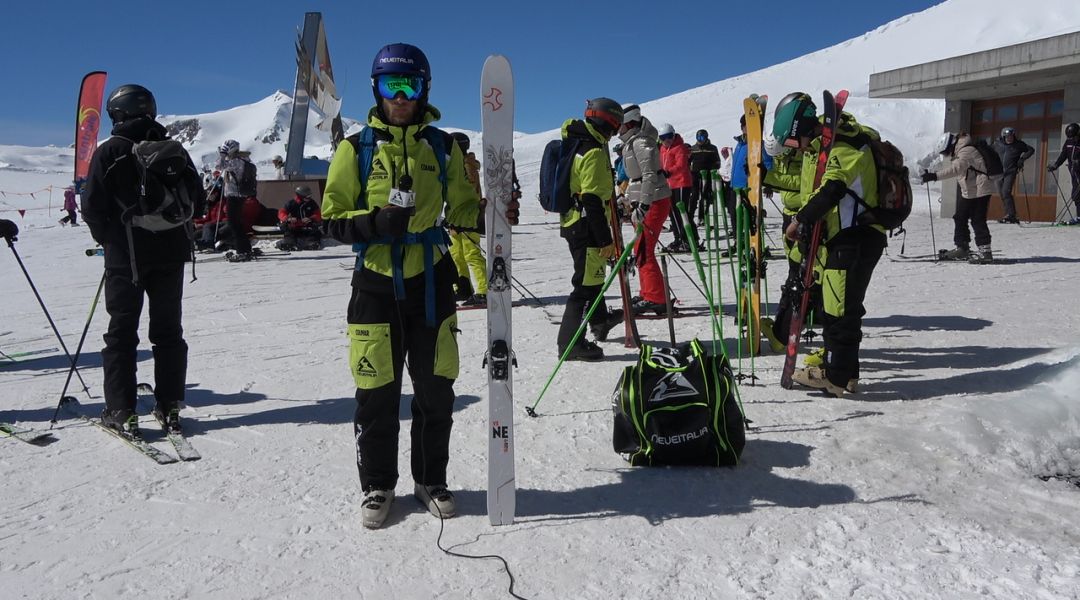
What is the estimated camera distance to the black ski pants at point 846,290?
4.77 metres

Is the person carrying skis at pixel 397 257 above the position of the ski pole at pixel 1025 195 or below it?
below

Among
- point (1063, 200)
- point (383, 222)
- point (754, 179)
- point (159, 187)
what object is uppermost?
point (1063, 200)

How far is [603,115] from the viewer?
224 inches

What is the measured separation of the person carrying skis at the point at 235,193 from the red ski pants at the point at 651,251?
9545mm

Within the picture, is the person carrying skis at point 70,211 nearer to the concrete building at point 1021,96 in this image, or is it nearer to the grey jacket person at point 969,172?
the concrete building at point 1021,96

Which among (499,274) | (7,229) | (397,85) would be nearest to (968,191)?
(499,274)

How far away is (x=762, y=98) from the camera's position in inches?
232

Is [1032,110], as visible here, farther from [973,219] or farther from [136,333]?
[136,333]

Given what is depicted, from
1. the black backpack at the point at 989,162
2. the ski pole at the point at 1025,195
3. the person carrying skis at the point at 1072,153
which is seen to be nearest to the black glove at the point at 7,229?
the black backpack at the point at 989,162

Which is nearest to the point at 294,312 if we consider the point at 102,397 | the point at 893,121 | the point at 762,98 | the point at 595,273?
the point at 102,397

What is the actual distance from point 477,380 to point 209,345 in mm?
3096

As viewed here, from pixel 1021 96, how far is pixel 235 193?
16.9 meters

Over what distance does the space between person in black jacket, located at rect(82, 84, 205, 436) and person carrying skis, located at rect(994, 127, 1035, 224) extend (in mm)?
14773

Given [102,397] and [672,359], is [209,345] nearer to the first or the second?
[102,397]
